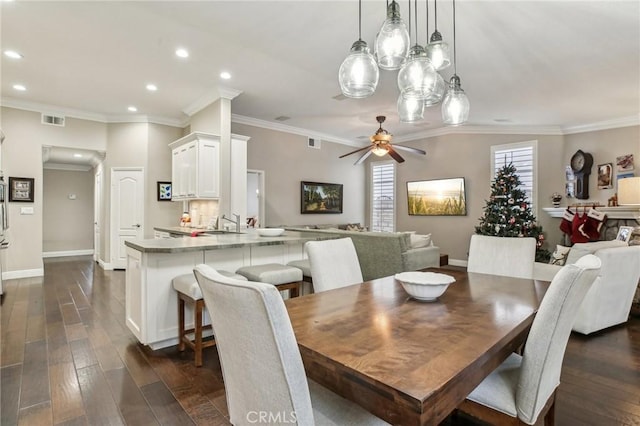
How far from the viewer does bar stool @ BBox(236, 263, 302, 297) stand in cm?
270

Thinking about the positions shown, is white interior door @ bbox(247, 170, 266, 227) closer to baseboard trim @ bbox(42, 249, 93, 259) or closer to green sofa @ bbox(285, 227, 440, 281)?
green sofa @ bbox(285, 227, 440, 281)

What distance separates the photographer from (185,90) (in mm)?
4980

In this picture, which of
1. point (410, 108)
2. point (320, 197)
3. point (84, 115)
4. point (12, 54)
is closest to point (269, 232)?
point (410, 108)

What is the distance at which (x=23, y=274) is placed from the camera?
550 centimetres

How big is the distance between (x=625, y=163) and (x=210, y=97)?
23.7ft

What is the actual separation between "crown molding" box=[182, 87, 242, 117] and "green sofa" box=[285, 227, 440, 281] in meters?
2.66

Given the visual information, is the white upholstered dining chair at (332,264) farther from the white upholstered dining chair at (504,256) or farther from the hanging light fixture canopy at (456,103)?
the hanging light fixture canopy at (456,103)

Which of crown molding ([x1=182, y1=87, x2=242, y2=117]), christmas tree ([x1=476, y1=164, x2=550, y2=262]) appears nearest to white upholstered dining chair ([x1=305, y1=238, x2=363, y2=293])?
crown molding ([x1=182, y1=87, x2=242, y2=117])

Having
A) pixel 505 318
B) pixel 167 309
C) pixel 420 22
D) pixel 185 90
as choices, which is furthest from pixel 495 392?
pixel 185 90

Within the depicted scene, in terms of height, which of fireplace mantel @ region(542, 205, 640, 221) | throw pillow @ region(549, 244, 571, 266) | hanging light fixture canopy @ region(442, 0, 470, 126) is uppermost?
hanging light fixture canopy @ region(442, 0, 470, 126)

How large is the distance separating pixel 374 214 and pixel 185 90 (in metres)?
5.54

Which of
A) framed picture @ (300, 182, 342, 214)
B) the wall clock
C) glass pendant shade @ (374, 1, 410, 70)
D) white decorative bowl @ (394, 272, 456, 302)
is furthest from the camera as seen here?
framed picture @ (300, 182, 342, 214)

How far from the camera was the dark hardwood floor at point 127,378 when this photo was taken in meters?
1.90

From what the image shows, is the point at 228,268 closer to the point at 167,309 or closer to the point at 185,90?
the point at 167,309
